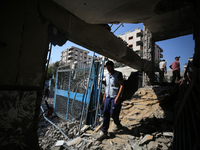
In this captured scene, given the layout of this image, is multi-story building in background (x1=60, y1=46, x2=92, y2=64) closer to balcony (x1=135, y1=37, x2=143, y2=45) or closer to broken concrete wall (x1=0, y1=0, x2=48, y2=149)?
balcony (x1=135, y1=37, x2=143, y2=45)

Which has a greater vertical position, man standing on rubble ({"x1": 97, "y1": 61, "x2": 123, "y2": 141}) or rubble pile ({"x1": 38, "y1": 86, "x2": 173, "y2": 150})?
man standing on rubble ({"x1": 97, "y1": 61, "x2": 123, "y2": 141})

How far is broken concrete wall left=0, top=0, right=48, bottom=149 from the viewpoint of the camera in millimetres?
1202

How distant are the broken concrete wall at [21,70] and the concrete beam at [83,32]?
0.21 meters

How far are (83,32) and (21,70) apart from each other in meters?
1.39

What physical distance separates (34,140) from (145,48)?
27.1 ft

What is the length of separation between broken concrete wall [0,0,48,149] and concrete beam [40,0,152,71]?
211mm

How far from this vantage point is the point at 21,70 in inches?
52.3

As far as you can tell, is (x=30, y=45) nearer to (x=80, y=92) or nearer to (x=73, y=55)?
(x=80, y=92)

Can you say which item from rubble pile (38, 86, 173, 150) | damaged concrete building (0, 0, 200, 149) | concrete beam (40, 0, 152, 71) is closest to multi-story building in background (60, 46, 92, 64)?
rubble pile (38, 86, 173, 150)

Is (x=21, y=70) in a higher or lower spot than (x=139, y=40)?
lower

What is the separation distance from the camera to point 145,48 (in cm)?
776

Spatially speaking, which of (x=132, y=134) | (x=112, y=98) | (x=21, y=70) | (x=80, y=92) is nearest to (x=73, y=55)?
(x=80, y=92)

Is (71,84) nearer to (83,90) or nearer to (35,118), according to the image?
(83,90)

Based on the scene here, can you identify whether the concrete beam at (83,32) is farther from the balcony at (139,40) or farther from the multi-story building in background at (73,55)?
the multi-story building in background at (73,55)
